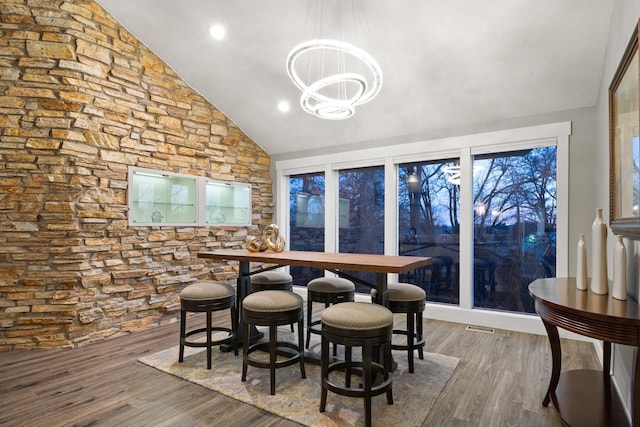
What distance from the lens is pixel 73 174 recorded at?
3500mm

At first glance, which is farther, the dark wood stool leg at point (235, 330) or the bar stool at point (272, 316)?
the dark wood stool leg at point (235, 330)

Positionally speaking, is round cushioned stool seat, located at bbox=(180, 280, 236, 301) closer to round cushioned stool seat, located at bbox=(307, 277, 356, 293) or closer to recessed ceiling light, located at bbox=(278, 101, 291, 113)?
round cushioned stool seat, located at bbox=(307, 277, 356, 293)

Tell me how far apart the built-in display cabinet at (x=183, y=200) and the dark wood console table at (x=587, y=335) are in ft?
12.9

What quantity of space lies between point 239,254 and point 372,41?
244 cm

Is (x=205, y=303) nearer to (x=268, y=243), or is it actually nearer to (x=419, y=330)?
(x=268, y=243)

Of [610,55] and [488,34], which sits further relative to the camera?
[488,34]

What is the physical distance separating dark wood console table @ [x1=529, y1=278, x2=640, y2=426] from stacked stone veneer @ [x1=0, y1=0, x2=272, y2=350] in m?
3.88

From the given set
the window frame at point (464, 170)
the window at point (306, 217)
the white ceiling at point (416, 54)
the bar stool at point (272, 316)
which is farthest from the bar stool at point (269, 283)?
the white ceiling at point (416, 54)

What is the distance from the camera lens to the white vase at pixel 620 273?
1889mm

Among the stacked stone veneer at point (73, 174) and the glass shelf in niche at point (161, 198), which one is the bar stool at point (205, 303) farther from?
the glass shelf in niche at point (161, 198)

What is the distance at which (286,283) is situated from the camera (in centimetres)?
359

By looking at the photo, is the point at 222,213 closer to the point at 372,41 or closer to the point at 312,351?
the point at 312,351

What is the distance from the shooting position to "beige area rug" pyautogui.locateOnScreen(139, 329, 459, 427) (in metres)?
2.20

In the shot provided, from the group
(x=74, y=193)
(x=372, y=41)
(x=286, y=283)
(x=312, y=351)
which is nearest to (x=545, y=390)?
(x=312, y=351)
